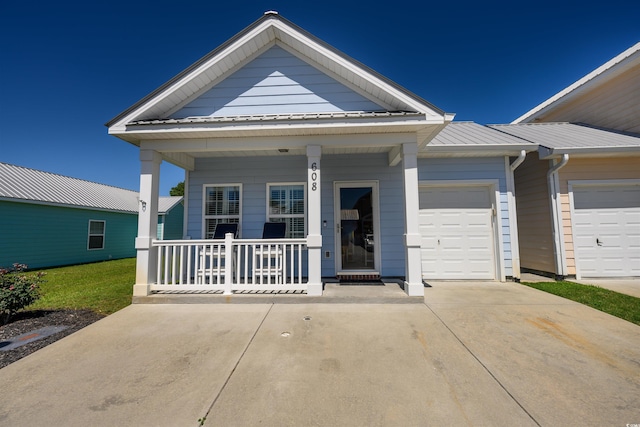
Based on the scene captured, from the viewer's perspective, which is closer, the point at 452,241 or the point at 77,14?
the point at 452,241

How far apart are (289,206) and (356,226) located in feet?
5.40

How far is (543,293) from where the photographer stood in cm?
495

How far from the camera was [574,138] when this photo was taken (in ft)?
21.9

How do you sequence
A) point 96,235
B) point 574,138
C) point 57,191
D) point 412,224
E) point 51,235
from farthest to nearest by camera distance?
point 96,235, point 57,191, point 51,235, point 574,138, point 412,224

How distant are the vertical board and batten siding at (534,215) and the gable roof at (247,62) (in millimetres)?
4106

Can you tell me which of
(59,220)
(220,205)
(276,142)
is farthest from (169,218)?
(276,142)

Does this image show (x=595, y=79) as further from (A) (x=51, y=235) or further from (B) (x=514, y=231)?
(A) (x=51, y=235)

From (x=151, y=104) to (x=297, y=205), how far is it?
3368mm

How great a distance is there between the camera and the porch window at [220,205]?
6250 millimetres

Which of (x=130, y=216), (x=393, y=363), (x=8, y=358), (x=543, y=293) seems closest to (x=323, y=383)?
(x=393, y=363)

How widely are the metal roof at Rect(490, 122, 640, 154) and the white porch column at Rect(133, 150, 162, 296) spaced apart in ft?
27.2

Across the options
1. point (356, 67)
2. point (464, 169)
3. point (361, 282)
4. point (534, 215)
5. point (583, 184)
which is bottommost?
point (361, 282)

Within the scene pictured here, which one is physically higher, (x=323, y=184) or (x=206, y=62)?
(x=206, y=62)

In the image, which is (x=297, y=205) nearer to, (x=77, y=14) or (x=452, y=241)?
(x=452, y=241)
